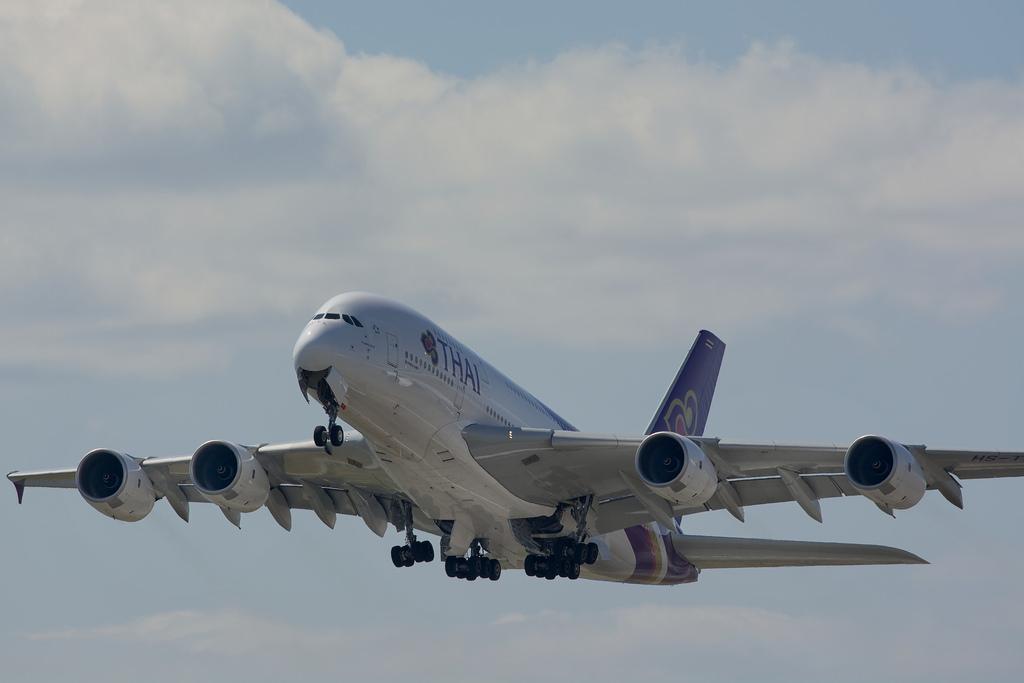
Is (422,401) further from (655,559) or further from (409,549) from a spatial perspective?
(655,559)

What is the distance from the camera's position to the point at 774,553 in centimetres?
3850

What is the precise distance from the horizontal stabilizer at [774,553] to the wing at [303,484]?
818cm

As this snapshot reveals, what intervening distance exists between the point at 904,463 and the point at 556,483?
837 cm

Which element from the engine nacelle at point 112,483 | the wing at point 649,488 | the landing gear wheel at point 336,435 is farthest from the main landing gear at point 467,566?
the landing gear wheel at point 336,435

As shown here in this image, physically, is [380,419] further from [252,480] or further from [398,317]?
[252,480]

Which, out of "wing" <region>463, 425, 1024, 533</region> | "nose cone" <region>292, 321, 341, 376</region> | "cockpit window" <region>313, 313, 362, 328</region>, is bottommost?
"wing" <region>463, 425, 1024, 533</region>

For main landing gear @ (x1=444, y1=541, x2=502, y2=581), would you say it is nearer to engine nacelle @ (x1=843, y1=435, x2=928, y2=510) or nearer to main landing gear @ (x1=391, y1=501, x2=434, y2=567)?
main landing gear @ (x1=391, y1=501, x2=434, y2=567)

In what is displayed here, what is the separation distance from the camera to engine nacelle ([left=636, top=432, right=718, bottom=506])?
3091cm

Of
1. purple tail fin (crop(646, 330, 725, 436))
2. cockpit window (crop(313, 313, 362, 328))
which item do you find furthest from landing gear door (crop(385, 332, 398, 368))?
purple tail fin (crop(646, 330, 725, 436))

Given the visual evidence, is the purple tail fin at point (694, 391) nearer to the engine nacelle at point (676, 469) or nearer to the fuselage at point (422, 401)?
the fuselage at point (422, 401)

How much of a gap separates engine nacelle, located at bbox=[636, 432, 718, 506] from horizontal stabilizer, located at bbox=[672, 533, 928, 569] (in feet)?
20.0

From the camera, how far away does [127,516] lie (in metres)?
36.2

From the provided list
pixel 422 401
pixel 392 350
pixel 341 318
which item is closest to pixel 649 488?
pixel 422 401

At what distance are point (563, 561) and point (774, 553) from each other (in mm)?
6552
